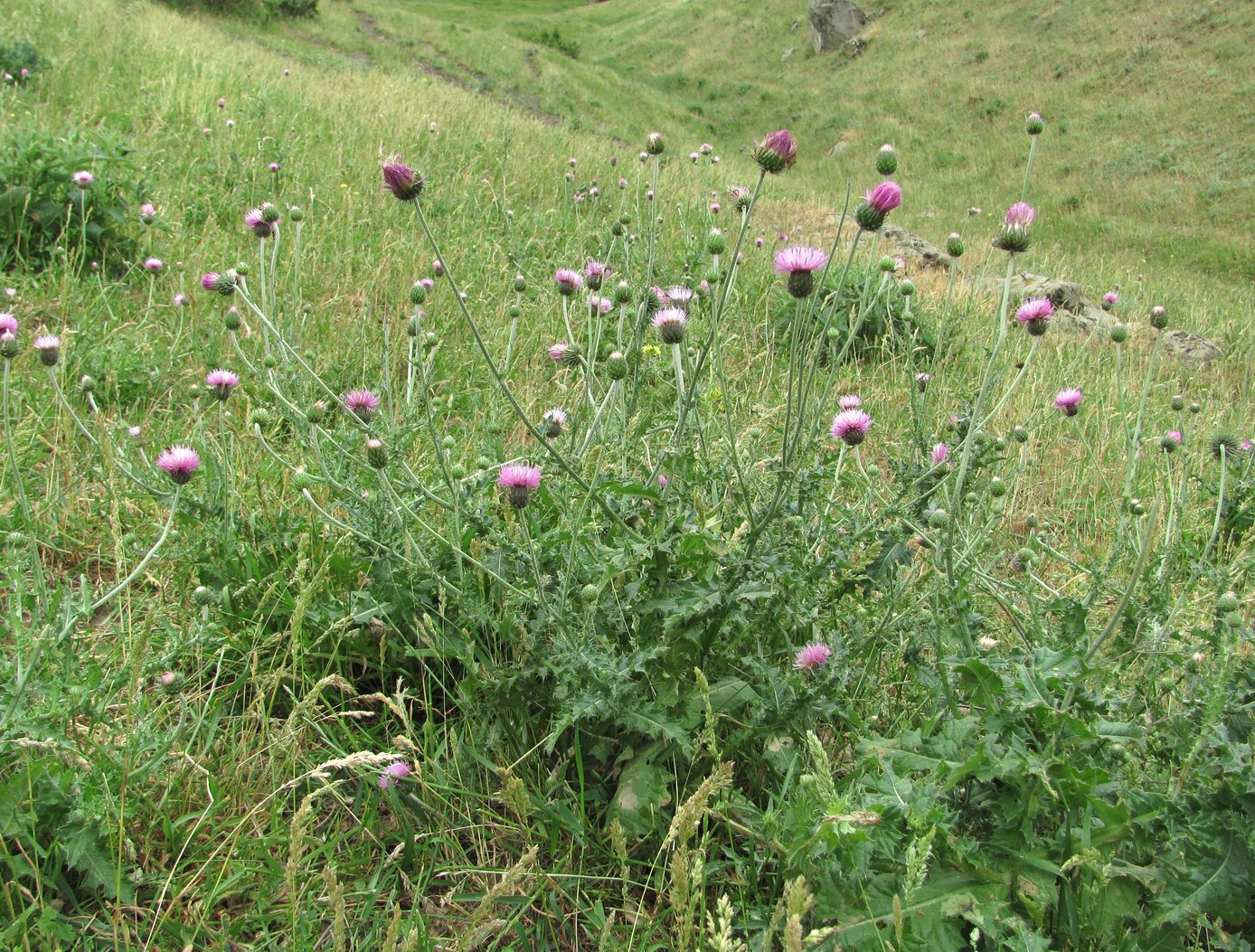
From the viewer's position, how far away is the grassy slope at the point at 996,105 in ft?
43.0

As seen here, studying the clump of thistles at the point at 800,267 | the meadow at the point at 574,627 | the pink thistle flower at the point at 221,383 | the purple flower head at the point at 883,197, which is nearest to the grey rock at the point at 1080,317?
the meadow at the point at 574,627

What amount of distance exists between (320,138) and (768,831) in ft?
20.2

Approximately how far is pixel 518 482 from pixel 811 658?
72cm

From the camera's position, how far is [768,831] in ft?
4.56

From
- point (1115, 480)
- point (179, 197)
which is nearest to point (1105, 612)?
point (1115, 480)

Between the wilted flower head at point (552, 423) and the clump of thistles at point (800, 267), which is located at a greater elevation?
the clump of thistles at point (800, 267)

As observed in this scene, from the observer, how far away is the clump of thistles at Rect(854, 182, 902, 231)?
1.64m

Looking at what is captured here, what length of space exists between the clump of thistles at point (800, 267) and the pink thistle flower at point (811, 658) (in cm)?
71

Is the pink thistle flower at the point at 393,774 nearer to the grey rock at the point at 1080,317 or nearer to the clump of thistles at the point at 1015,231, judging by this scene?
the clump of thistles at the point at 1015,231

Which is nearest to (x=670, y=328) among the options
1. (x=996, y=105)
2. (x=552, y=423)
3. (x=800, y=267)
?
(x=800, y=267)

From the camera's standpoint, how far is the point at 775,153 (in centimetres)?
170

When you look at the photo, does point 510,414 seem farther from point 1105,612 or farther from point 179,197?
point 179,197

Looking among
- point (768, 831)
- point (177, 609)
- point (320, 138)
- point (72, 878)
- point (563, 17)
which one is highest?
point (563, 17)

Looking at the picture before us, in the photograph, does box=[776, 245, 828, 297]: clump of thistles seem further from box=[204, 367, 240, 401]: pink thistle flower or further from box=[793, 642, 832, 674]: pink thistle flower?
box=[204, 367, 240, 401]: pink thistle flower
